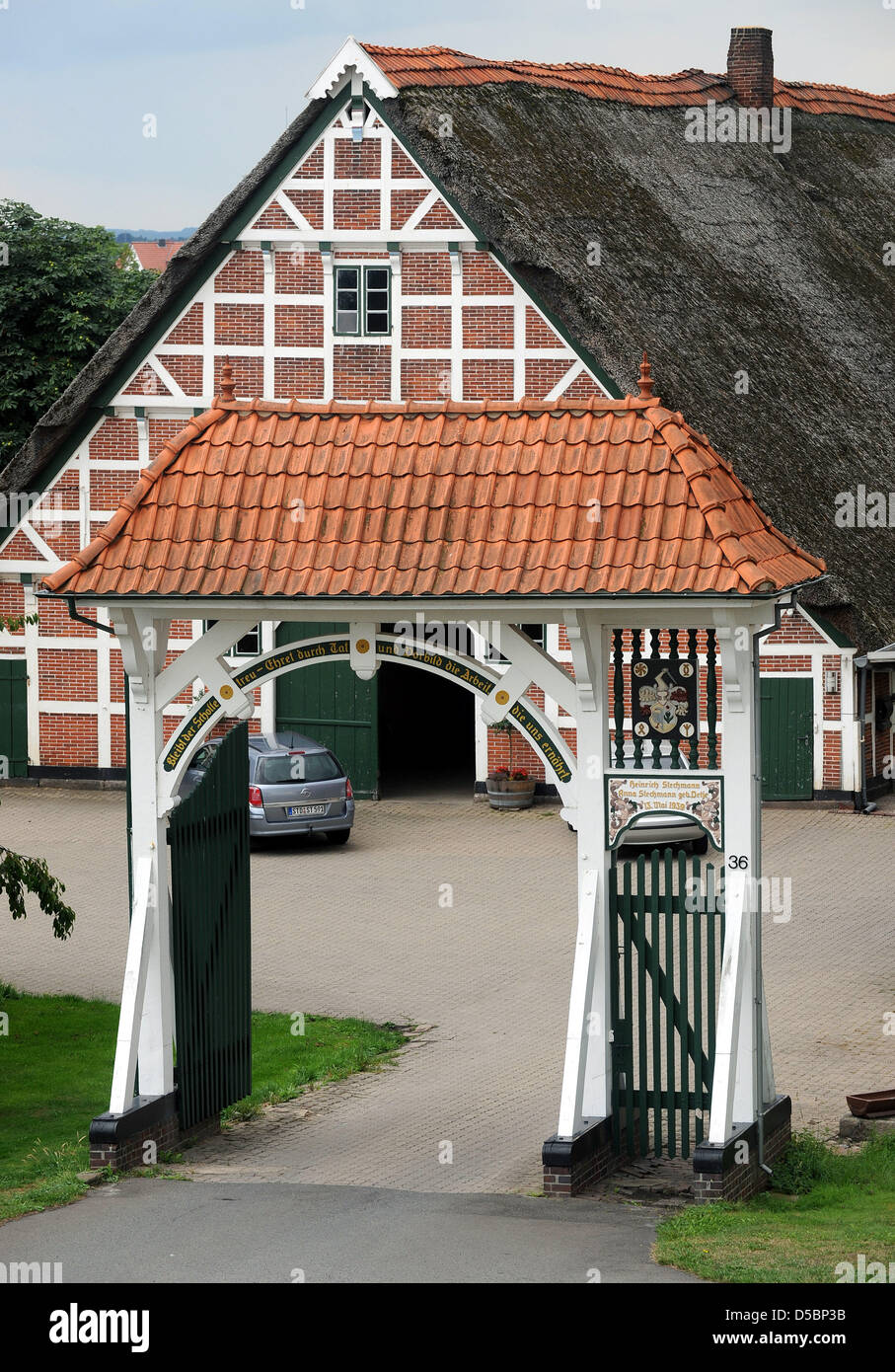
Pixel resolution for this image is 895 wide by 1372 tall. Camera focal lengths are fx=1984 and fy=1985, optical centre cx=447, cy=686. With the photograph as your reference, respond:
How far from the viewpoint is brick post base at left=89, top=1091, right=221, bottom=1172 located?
10891mm

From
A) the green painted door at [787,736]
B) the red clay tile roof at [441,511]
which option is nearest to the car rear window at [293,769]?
the green painted door at [787,736]

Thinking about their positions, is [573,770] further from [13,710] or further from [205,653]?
[13,710]

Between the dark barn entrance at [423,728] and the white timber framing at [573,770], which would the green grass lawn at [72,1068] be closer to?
the white timber framing at [573,770]

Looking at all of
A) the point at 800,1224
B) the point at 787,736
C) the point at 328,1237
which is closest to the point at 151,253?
the point at 787,736

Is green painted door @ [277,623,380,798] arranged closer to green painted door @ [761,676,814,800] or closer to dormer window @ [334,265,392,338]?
dormer window @ [334,265,392,338]

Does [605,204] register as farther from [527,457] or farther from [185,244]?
[527,457]

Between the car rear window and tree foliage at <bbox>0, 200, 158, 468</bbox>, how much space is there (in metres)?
15.3

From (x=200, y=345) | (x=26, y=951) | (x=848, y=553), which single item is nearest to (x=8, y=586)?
(x=200, y=345)

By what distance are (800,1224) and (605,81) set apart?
23.5m

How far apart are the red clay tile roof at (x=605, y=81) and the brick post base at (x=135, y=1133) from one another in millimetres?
16979

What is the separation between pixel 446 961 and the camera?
58.6ft

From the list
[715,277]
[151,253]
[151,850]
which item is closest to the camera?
[151,850]

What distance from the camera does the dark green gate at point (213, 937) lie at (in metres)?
11.5

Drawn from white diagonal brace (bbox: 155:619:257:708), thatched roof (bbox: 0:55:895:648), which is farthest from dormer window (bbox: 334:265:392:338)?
white diagonal brace (bbox: 155:619:257:708)
